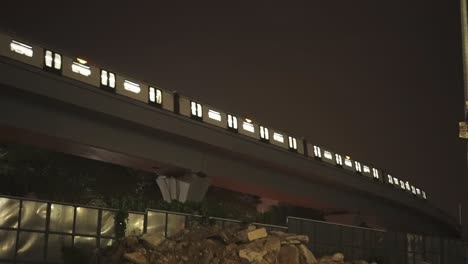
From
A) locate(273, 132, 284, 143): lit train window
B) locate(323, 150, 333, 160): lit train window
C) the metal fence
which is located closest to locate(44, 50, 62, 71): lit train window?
the metal fence

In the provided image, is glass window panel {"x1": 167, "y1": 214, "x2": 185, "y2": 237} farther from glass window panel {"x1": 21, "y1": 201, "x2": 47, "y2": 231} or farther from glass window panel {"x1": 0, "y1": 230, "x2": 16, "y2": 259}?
glass window panel {"x1": 0, "y1": 230, "x2": 16, "y2": 259}

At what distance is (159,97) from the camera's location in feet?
Answer: 111

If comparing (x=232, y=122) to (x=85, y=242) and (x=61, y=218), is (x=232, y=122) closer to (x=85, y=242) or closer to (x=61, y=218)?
(x=85, y=242)

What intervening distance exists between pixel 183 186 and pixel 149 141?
367cm

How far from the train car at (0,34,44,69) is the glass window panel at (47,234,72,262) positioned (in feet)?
27.5

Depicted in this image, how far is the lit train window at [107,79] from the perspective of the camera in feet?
100

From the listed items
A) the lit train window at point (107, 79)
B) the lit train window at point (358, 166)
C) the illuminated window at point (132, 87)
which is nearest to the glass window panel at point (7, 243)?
the lit train window at point (107, 79)

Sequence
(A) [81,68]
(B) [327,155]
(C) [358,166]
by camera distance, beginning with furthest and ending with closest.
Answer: (C) [358,166], (B) [327,155], (A) [81,68]

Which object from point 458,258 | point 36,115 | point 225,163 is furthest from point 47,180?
point 458,258

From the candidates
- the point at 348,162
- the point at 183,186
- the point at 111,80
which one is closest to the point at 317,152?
the point at 348,162

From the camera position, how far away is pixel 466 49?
947 inches

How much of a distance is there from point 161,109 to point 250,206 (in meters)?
22.3

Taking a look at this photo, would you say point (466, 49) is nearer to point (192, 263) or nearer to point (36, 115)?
point (192, 263)

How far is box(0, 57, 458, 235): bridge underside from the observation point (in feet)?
92.9
